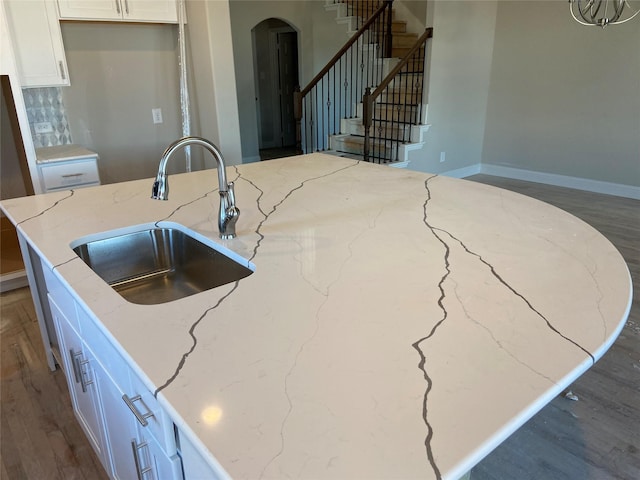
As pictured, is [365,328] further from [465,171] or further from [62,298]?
[465,171]

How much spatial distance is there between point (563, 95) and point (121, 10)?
15.9 ft

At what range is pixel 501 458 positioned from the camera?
1836 millimetres

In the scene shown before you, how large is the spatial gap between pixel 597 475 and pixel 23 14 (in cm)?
386

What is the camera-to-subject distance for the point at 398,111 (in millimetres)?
5668

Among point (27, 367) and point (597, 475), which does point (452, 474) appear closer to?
point (597, 475)

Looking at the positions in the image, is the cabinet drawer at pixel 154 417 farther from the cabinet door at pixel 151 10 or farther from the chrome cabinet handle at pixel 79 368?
the cabinet door at pixel 151 10

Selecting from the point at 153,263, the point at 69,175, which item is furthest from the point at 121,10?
the point at 153,263

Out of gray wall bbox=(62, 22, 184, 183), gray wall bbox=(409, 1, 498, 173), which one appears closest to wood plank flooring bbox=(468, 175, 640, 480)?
gray wall bbox=(62, 22, 184, 183)

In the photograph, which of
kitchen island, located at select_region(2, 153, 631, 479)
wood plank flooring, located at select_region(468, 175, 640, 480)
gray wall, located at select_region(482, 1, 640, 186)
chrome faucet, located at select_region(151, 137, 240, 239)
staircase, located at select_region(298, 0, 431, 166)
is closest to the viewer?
kitchen island, located at select_region(2, 153, 631, 479)

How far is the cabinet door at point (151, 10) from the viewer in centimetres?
332

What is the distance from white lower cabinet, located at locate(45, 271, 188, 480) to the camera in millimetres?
1007

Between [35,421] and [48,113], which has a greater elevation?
[48,113]

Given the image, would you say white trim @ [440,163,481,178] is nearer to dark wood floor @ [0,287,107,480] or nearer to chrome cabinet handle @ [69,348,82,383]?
dark wood floor @ [0,287,107,480]

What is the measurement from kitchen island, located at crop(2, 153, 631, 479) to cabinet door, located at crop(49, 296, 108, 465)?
0.99 feet
